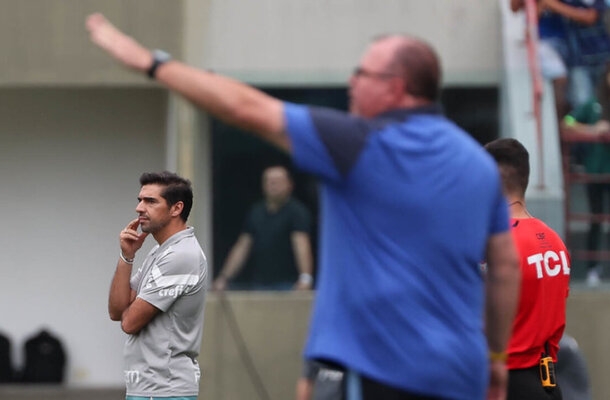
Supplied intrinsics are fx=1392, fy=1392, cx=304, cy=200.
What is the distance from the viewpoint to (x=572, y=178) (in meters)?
10.6

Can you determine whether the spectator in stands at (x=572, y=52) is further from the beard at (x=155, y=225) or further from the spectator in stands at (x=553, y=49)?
the beard at (x=155, y=225)

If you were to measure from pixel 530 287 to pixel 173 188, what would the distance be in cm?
190

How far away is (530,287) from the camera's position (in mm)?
5898

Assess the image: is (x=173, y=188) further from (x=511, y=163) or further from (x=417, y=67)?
(x=417, y=67)

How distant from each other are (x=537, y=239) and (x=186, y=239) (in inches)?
68.5

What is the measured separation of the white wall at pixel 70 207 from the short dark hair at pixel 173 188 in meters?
5.26

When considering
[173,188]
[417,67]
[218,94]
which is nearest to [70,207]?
[173,188]

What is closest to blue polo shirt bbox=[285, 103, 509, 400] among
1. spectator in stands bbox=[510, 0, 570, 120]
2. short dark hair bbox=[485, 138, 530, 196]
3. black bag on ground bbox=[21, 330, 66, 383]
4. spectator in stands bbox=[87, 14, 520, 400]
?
spectator in stands bbox=[87, 14, 520, 400]

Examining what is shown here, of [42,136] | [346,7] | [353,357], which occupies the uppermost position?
[346,7]

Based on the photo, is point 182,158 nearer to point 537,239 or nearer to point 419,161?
point 537,239

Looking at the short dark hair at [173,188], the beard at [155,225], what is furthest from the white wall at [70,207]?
the beard at [155,225]

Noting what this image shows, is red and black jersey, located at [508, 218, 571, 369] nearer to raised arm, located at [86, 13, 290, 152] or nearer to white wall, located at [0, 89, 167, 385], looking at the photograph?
raised arm, located at [86, 13, 290, 152]

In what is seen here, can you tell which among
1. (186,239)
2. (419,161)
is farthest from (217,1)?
(419,161)

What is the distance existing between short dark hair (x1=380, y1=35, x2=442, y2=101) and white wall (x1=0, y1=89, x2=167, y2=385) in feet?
27.6
